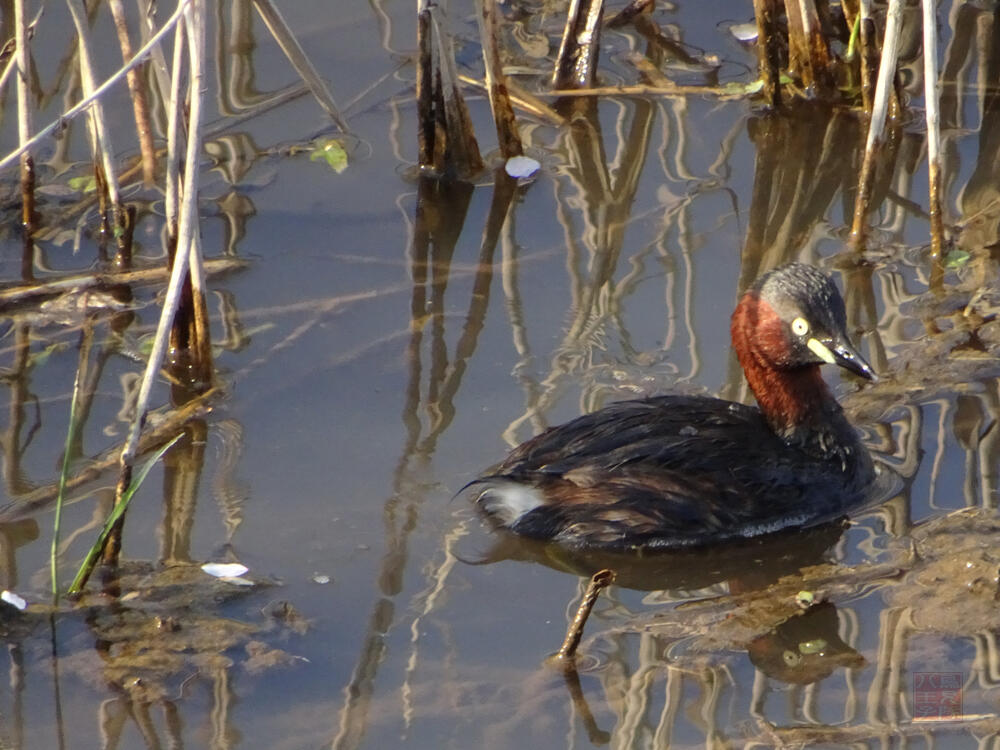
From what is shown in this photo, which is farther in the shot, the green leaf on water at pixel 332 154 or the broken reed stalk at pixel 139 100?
the green leaf on water at pixel 332 154

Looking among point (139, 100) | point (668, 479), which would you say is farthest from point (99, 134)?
point (668, 479)

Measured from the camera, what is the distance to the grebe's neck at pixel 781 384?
5336mm

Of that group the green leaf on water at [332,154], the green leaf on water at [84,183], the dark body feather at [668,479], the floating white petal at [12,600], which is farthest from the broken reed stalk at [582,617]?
the green leaf on water at [84,183]

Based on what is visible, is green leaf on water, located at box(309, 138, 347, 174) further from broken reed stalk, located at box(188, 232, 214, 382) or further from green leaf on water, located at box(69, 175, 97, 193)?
broken reed stalk, located at box(188, 232, 214, 382)

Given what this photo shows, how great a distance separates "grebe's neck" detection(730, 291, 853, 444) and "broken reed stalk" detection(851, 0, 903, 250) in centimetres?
120

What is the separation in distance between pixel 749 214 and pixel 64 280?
2.99m

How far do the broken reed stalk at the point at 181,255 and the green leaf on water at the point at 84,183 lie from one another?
218 cm

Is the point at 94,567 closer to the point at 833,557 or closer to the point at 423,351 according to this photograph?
the point at 423,351

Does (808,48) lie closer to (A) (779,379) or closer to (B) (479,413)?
(A) (779,379)

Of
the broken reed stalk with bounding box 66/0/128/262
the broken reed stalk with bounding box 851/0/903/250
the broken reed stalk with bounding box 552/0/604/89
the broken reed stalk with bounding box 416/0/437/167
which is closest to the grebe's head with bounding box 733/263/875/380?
the broken reed stalk with bounding box 851/0/903/250

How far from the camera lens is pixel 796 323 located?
5.26m

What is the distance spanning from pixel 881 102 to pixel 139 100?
2.98 m

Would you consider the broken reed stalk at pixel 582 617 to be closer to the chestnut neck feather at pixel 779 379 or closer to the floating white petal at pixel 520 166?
the chestnut neck feather at pixel 779 379

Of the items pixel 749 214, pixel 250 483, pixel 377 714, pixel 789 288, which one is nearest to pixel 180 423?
pixel 250 483
